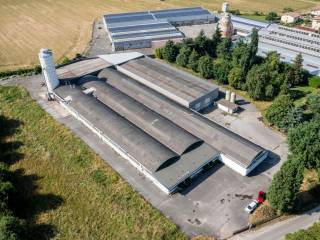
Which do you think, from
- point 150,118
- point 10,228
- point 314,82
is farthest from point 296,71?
point 10,228

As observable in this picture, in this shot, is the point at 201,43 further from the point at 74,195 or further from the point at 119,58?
the point at 74,195

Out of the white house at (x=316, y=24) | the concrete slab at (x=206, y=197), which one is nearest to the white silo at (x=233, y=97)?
the concrete slab at (x=206, y=197)

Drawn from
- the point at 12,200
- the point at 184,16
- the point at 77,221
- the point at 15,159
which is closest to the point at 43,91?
the point at 15,159

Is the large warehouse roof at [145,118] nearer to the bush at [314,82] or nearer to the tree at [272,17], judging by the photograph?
the bush at [314,82]

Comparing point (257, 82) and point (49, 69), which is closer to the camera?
point (49, 69)

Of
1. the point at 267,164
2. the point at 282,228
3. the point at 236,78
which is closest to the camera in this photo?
the point at 282,228

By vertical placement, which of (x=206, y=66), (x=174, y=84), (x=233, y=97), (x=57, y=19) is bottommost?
(x=233, y=97)
